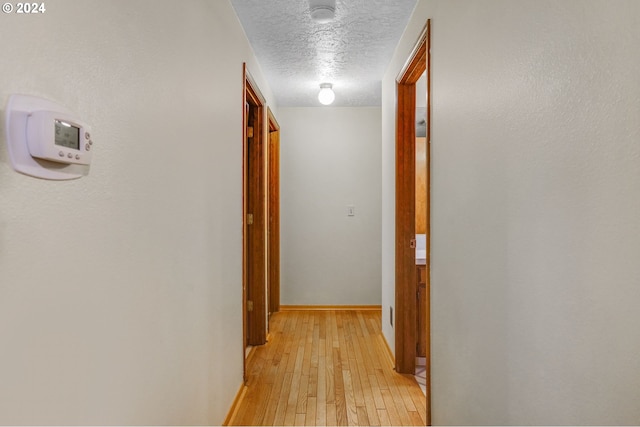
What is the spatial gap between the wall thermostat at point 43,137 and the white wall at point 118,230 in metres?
0.02

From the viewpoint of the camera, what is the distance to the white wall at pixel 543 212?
73 centimetres

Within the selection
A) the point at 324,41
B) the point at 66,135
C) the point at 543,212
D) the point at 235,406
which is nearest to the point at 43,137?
the point at 66,135

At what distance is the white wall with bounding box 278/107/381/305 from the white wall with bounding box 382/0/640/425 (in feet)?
9.60

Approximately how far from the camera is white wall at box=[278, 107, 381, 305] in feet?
15.3

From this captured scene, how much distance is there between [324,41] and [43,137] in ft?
7.73

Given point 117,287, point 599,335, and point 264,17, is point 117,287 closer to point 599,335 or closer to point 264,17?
point 599,335

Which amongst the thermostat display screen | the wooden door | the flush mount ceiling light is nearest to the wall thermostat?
the thermostat display screen

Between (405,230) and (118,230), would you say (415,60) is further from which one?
(118,230)

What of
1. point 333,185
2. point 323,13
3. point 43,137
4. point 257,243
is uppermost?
point 323,13

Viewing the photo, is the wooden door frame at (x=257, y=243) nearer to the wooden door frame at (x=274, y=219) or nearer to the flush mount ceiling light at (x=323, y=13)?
the wooden door frame at (x=274, y=219)

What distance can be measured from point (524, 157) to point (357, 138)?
367 centimetres

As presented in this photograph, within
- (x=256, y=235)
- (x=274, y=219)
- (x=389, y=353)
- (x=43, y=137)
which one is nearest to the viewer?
(x=43, y=137)

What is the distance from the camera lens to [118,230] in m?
1.02

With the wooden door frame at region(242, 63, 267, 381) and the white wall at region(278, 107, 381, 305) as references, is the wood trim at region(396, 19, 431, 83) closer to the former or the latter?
the wooden door frame at region(242, 63, 267, 381)
